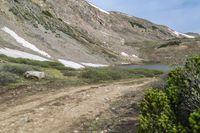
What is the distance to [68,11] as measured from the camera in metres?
109

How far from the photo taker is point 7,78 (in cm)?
2422

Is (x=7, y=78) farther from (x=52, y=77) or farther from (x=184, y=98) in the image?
(x=184, y=98)

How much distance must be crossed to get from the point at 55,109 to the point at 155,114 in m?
6.90

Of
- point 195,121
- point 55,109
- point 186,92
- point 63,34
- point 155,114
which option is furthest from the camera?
point 63,34

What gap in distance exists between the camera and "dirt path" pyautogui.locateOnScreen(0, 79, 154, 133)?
14.1m

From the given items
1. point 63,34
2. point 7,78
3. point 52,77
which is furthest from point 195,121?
point 63,34

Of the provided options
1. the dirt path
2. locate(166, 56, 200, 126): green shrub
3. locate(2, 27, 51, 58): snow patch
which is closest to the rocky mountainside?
locate(2, 27, 51, 58): snow patch

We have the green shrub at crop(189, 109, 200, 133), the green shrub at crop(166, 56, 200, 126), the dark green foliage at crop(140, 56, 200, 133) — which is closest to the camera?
the green shrub at crop(189, 109, 200, 133)

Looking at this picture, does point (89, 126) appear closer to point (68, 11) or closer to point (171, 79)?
point (171, 79)

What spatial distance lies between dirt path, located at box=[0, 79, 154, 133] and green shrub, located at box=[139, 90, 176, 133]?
4.18m

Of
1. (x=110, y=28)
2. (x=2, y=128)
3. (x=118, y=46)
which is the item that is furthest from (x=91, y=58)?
(x=110, y=28)

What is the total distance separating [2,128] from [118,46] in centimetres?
8995

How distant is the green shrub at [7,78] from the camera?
23.8 m

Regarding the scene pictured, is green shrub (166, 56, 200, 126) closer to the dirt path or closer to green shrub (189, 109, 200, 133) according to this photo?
green shrub (189, 109, 200, 133)
